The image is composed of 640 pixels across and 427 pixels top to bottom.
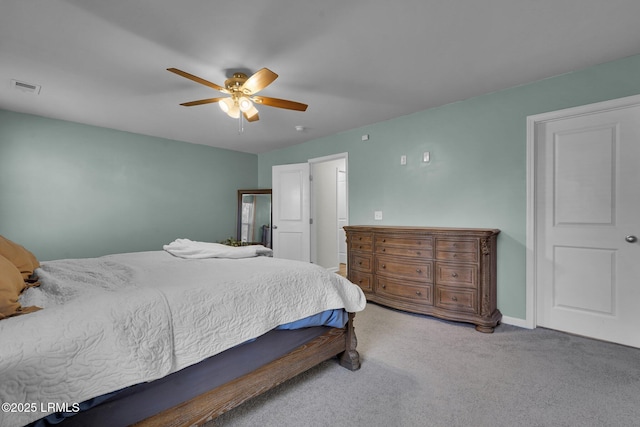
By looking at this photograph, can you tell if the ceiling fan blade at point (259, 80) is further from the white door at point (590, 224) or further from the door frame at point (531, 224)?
the white door at point (590, 224)

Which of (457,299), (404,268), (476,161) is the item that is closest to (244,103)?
(404,268)

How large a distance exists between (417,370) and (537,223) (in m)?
1.84

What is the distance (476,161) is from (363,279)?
186 cm

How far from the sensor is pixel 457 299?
9.13 feet

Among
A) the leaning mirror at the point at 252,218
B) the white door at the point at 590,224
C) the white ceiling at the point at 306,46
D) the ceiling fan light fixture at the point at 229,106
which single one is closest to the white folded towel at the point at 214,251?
the ceiling fan light fixture at the point at 229,106

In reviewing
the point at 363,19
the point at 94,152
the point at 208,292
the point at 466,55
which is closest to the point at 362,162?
the point at 466,55

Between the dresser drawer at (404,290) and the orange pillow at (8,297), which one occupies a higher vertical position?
the orange pillow at (8,297)

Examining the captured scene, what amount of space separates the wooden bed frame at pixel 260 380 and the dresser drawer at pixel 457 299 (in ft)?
4.21

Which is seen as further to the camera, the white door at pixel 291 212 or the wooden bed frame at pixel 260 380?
the white door at pixel 291 212

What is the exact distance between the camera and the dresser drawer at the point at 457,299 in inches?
107

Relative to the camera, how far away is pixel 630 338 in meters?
2.31

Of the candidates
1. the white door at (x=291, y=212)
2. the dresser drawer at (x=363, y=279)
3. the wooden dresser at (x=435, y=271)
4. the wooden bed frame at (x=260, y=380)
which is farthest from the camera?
the white door at (x=291, y=212)

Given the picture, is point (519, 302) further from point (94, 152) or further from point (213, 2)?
point (94, 152)

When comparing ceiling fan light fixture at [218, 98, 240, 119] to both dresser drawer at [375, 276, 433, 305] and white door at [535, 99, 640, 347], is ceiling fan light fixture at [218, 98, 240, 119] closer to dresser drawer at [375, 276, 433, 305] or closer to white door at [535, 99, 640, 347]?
dresser drawer at [375, 276, 433, 305]
